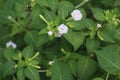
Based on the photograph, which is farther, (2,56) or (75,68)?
Answer: (2,56)

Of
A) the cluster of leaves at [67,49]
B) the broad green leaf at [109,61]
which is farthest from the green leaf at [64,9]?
the broad green leaf at [109,61]

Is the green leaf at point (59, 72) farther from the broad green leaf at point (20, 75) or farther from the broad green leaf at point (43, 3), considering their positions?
the broad green leaf at point (43, 3)

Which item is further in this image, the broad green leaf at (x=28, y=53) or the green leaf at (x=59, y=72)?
the broad green leaf at (x=28, y=53)

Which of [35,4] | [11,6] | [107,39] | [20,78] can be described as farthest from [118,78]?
[11,6]

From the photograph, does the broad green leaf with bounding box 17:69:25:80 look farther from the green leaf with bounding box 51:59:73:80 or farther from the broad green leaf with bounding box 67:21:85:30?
the broad green leaf with bounding box 67:21:85:30

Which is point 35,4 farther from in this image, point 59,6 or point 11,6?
point 11,6
